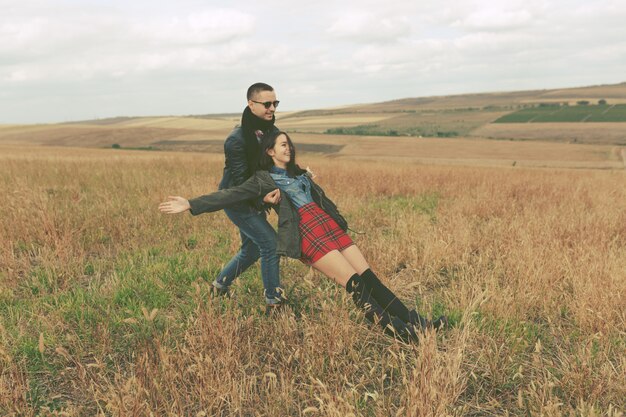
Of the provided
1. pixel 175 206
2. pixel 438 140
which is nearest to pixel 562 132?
pixel 438 140

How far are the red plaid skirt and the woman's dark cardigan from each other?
55 millimetres

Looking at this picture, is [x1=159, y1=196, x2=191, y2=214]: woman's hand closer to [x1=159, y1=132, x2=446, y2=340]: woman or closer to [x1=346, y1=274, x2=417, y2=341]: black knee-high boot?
[x1=159, y1=132, x2=446, y2=340]: woman

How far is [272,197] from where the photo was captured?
134 inches

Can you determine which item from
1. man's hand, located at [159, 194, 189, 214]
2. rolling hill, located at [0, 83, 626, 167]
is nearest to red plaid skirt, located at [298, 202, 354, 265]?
man's hand, located at [159, 194, 189, 214]

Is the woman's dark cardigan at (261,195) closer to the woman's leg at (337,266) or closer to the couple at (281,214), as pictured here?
the couple at (281,214)

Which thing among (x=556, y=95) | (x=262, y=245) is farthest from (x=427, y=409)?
(x=556, y=95)

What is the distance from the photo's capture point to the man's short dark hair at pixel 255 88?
3592mm

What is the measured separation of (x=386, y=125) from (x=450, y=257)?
90154 mm

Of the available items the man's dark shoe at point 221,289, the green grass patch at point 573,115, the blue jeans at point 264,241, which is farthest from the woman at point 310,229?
the green grass patch at point 573,115

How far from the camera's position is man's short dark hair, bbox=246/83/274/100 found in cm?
359

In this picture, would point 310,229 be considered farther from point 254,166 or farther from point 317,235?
point 254,166

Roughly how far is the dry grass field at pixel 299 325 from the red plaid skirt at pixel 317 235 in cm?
43

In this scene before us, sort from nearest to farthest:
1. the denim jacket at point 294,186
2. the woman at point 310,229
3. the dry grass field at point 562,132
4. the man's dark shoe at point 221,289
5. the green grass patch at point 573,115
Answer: the woman at point 310,229, the denim jacket at point 294,186, the man's dark shoe at point 221,289, the dry grass field at point 562,132, the green grass patch at point 573,115

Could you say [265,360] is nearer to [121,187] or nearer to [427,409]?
[427,409]
